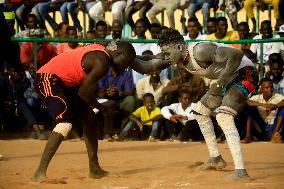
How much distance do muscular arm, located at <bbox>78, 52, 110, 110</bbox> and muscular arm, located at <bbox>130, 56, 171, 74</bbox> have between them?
62cm

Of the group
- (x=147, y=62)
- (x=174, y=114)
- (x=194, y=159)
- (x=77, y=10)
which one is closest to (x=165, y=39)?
(x=147, y=62)

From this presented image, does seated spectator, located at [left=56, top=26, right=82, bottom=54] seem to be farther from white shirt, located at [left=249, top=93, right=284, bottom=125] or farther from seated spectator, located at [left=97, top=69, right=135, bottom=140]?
white shirt, located at [left=249, top=93, right=284, bottom=125]

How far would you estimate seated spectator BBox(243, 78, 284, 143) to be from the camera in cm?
1123

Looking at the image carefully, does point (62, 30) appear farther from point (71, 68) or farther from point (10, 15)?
point (71, 68)

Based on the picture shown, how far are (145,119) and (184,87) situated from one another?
812 millimetres

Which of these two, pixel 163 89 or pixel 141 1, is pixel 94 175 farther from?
pixel 141 1

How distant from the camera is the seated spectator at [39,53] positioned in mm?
12289

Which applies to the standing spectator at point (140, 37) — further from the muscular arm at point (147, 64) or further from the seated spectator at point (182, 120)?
the muscular arm at point (147, 64)

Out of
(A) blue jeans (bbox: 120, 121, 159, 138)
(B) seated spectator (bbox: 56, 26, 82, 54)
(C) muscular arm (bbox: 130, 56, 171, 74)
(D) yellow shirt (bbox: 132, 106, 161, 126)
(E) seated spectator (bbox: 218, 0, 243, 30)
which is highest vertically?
(E) seated spectator (bbox: 218, 0, 243, 30)

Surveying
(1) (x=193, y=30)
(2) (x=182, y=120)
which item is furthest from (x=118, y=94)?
(1) (x=193, y=30)

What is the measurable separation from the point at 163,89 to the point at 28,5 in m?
4.33

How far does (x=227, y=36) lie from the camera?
511 inches

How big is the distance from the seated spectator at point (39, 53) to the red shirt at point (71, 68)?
15.5 feet

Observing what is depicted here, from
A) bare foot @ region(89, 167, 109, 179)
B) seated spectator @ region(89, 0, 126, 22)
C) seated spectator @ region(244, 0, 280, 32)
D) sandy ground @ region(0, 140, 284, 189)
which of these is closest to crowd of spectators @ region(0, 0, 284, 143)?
sandy ground @ region(0, 140, 284, 189)
